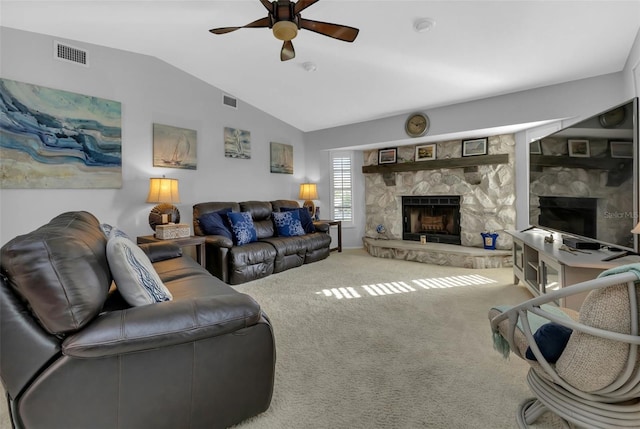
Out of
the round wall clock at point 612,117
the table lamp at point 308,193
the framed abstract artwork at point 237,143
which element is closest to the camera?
the round wall clock at point 612,117

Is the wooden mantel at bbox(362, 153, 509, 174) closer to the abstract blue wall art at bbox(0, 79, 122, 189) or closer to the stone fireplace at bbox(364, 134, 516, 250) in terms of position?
the stone fireplace at bbox(364, 134, 516, 250)

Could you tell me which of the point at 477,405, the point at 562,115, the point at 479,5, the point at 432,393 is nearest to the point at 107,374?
the point at 432,393

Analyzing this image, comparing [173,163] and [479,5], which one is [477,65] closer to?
[479,5]

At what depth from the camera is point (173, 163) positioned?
13.8 ft

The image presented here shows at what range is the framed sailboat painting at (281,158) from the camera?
18.2 feet

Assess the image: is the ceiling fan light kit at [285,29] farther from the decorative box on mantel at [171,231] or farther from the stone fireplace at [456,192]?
the stone fireplace at [456,192]

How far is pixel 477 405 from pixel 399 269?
9.29 ft

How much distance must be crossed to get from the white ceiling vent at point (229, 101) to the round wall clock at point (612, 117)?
446 centimetres

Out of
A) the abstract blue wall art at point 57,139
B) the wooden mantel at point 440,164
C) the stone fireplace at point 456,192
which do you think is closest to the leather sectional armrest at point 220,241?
the abstract blue wall art at point 57,139

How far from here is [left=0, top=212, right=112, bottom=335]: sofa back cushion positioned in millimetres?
998

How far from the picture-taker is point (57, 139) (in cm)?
325

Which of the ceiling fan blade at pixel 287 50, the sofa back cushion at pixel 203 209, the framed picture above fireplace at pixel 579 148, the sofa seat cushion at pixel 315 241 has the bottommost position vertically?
the sofa seat cushion at pixel 315 241

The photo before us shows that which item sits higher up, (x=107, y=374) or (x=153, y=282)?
(x=153, y=282)

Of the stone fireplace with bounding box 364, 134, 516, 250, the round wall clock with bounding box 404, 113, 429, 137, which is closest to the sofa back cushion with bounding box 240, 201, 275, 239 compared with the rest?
the stone fireplace with bounding box 364, 134, 516, 250
